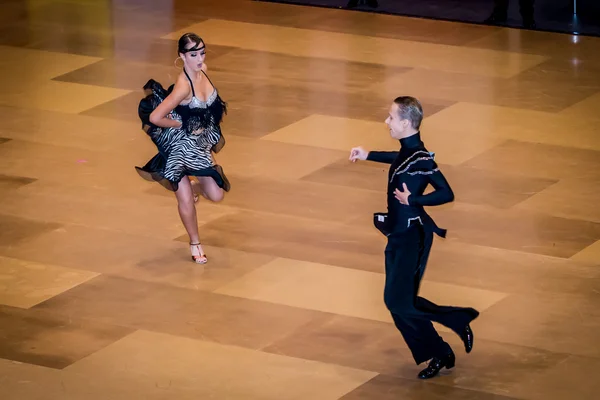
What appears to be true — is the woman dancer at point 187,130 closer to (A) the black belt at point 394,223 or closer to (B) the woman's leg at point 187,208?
(B) the woman's leg at point 187,208

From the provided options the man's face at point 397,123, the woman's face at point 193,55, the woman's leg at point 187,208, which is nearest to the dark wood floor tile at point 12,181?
the woman's leg at point 187,208

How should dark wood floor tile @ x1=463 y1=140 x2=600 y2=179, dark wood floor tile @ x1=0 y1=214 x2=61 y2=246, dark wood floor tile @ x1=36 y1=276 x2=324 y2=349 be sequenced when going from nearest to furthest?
dark wood floor tile @ x1=36 y1=276 x2=324 y2=349
dark wood floor tile @ x1=0 y1=214 x2=61 y2=246
dark wood floor tile @ x1=463 y1=140 x2=600 y2=179

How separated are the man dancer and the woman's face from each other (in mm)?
2116

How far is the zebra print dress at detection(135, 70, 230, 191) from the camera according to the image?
10.1m

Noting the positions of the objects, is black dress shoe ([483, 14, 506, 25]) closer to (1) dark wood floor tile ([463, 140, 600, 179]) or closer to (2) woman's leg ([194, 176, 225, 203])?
(1) dark wood floor tile ([463, 140, 600, 179])

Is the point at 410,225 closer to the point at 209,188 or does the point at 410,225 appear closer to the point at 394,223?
the point at 394,223

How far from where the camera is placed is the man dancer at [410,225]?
8164 millimetres

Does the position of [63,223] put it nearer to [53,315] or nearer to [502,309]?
[53,315]

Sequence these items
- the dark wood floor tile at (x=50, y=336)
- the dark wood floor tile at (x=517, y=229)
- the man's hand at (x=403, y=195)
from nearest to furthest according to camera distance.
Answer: the man's hand at (x=403, y=195) → the dark wood floor tile at (x=50, y=336) → the dark wood floor tile at (x=517, y=229)

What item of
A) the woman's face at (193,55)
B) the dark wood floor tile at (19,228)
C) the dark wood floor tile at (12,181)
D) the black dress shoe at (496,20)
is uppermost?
the woman's face at (193,55)

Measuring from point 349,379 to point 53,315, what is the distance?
2.31m

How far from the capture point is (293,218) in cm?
1136

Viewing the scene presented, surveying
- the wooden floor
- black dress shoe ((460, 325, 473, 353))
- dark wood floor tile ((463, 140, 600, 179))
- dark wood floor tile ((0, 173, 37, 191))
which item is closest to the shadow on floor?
the wooden floor

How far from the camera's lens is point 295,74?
15.5 m
